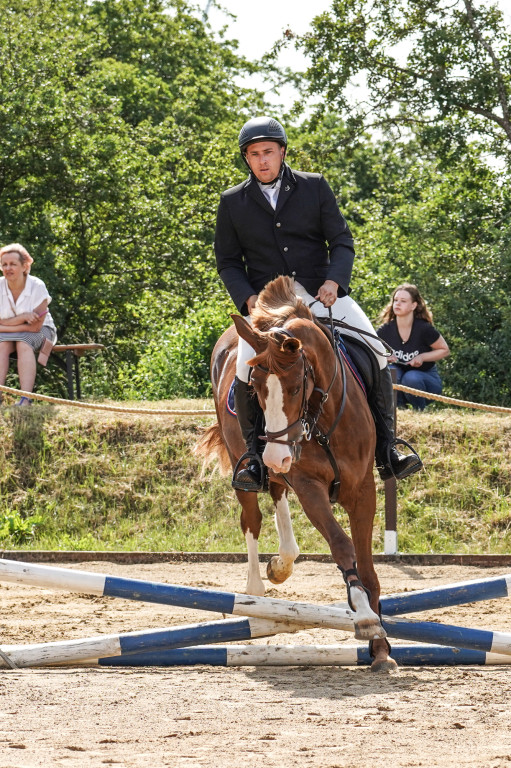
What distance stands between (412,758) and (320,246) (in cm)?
404

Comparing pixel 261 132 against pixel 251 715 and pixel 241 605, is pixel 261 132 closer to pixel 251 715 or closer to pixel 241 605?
pixel 241 605

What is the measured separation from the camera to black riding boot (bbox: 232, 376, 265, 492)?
6754 millimetres

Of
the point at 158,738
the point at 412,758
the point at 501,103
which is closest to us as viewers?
the point at 412,758

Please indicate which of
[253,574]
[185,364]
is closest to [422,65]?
[185,364]

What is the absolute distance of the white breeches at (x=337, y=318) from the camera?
6.92 metres

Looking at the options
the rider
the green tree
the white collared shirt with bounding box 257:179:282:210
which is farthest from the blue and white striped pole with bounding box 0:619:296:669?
the green tree

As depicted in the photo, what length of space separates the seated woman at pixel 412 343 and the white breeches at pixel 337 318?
5582 millimetres

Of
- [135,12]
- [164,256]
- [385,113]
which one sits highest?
[135,12]

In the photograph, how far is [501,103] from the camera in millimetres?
18016

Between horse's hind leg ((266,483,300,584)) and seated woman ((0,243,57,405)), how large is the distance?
233 inches

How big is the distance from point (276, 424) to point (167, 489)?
23.3 ft

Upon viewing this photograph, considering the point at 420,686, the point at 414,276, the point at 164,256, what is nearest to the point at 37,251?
the point at 164,256

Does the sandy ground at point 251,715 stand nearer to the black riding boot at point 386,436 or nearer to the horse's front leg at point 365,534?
the horse's front leg at point 365,534

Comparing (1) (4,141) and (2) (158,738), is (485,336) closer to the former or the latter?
(1) (4,141)
